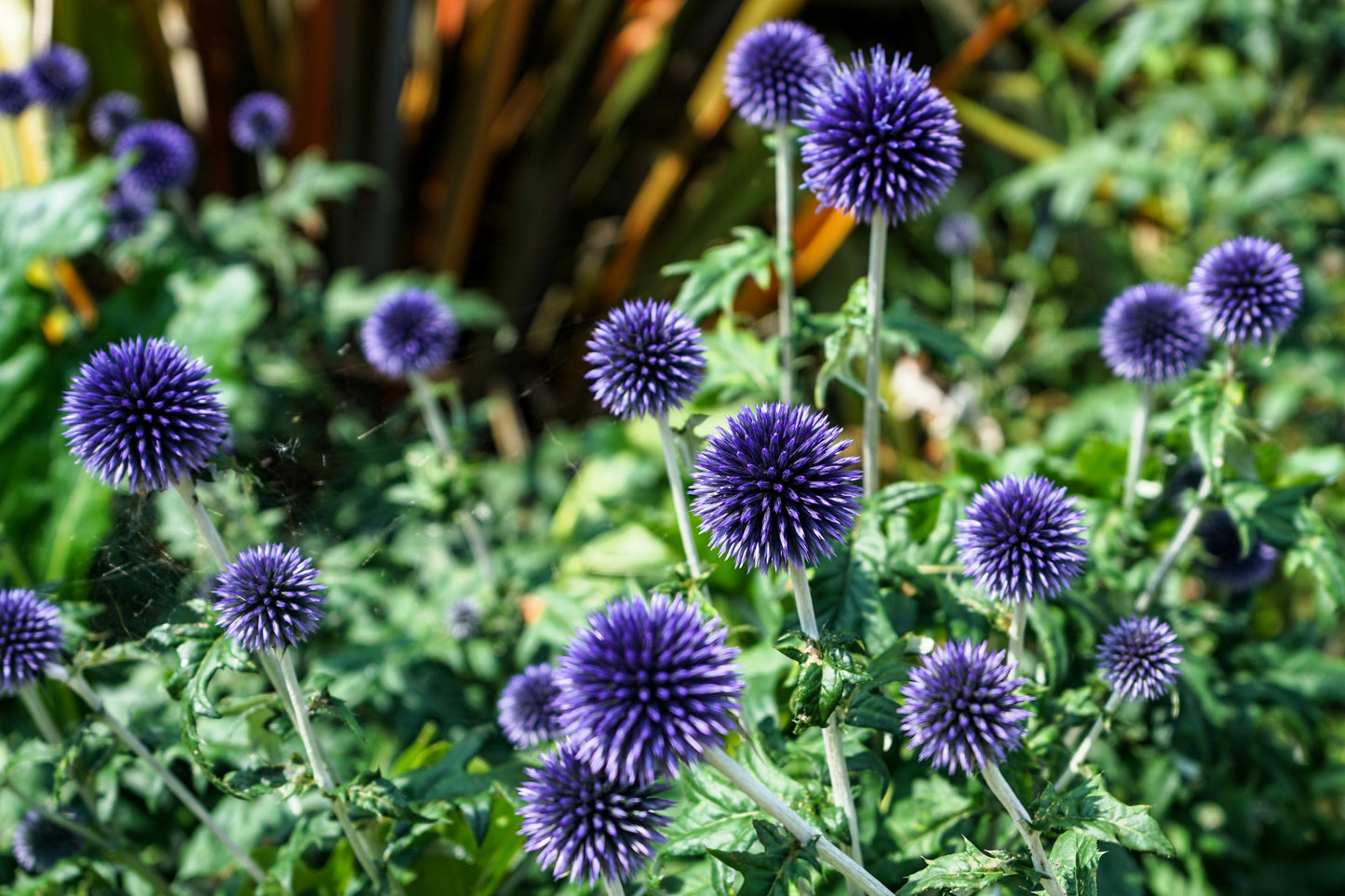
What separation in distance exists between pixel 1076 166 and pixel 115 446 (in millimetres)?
2750

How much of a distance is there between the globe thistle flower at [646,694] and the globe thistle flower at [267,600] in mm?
441

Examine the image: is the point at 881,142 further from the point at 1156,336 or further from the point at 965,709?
the point at 965,709

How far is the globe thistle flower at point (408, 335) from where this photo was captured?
203cm

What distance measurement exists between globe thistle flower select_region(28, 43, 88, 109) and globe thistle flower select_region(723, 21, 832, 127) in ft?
7.44

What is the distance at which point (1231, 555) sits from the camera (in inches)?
75.4

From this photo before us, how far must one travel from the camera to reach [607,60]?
4230 millimetres

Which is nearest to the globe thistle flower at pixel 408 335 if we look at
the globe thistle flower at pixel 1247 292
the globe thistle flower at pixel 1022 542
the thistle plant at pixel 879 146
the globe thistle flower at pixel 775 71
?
the globe thistle flower at pixel 775 71

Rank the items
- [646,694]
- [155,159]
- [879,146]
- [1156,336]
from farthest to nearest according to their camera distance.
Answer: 1. [155,159]
2. [1156,336]
3. [879,146]
4. [646,694]

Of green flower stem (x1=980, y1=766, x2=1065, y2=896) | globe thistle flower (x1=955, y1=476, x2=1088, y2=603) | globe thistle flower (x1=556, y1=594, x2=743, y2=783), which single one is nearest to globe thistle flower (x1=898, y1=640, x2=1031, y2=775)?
green flower stem (x1=980, y1=766, x2=1065, y2=896)

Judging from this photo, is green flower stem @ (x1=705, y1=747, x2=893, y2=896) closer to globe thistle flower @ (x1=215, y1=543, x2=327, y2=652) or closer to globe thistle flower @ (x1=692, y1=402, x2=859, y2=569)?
globe thistle flower @ (x1=692, y1=402, x2=859, y2=569)

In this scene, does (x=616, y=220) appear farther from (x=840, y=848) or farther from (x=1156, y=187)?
(x=840, y=848)

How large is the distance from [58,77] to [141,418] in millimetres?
2218

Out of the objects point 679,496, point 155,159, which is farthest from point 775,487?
point 155,159

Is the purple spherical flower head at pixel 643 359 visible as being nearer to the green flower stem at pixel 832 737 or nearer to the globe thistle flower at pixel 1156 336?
the green flower stem at pixel 832 737
